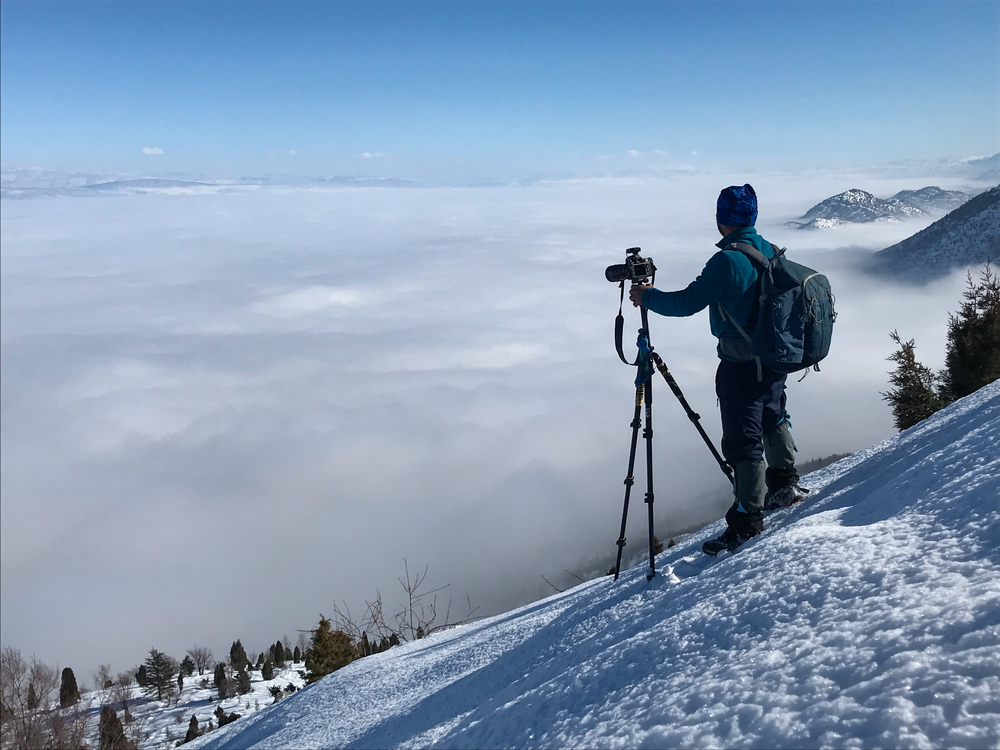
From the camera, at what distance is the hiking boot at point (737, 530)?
496 centimetres

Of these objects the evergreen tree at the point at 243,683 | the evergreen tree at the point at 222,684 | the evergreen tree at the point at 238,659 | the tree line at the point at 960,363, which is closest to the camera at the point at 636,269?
the tree line at the point at 960,363

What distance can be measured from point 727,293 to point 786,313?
1.49 feet

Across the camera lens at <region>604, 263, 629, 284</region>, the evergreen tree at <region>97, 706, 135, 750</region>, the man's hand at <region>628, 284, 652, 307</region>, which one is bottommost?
the evergreen tree at <region>97, 706, 135, 750</region>

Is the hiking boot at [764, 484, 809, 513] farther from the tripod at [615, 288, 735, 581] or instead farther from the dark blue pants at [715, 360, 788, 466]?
the dark blue pants at [715, 360, 788, 466]

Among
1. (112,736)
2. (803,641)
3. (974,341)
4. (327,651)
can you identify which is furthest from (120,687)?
(803,641)

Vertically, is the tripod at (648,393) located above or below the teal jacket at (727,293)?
below

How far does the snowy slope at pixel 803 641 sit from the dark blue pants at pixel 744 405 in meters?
0.66

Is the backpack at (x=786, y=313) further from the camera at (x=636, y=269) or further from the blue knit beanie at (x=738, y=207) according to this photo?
the camera at (x=636, y=269)

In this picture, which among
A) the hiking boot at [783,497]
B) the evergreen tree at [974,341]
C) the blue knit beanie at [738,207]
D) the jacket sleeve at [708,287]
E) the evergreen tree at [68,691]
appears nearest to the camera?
the jacket sleeve at [708,287]

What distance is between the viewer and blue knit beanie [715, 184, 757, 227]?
15.5 feet

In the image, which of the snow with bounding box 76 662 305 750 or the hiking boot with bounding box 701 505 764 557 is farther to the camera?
the snow with bounding box 76 662 305 750

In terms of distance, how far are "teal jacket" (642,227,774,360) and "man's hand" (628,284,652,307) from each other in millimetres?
149

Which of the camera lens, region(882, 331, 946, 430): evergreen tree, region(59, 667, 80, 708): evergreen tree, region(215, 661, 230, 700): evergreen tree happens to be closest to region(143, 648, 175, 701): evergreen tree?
region(215, 661, 230, 700): evergreen tree

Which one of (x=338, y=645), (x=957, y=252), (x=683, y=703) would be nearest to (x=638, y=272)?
(x=683, y=703)
